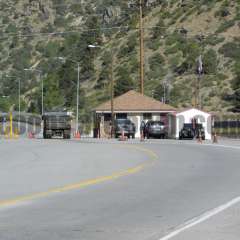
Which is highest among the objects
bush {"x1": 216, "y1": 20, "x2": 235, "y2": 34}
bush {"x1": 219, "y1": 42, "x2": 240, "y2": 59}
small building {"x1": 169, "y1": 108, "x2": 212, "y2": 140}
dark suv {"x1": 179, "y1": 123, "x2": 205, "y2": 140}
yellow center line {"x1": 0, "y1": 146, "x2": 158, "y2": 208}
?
bush {"x1": 216, "y1": 20, "x2": 235, "y2": 34}

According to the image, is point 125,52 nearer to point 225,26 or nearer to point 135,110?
point 225,26

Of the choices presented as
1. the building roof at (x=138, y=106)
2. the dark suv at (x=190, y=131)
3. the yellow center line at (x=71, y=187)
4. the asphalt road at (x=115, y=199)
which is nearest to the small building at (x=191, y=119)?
the dark suv at (x=190, y=131)

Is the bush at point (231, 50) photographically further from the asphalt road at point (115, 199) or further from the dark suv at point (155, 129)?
the asphalt road at point (115, 199)

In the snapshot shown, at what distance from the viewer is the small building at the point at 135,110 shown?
8188 cm

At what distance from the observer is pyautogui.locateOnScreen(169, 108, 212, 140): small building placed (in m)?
73.4

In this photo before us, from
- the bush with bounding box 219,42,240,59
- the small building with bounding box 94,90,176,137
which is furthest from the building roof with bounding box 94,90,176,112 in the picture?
the bush with bounding box 219,42,240,59

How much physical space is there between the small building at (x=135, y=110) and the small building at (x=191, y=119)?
16.9 ft

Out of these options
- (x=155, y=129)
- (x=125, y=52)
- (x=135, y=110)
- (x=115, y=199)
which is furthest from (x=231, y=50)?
(x=115, y=199)

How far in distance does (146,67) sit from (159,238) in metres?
109

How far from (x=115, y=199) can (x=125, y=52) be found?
110m

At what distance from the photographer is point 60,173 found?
82.6 ft

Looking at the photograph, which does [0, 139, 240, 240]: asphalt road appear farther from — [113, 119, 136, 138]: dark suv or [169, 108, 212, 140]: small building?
[169, 108, 212, 140]: small building

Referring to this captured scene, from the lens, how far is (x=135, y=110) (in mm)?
82000

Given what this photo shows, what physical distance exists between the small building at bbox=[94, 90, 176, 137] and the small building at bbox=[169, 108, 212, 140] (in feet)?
16.9
